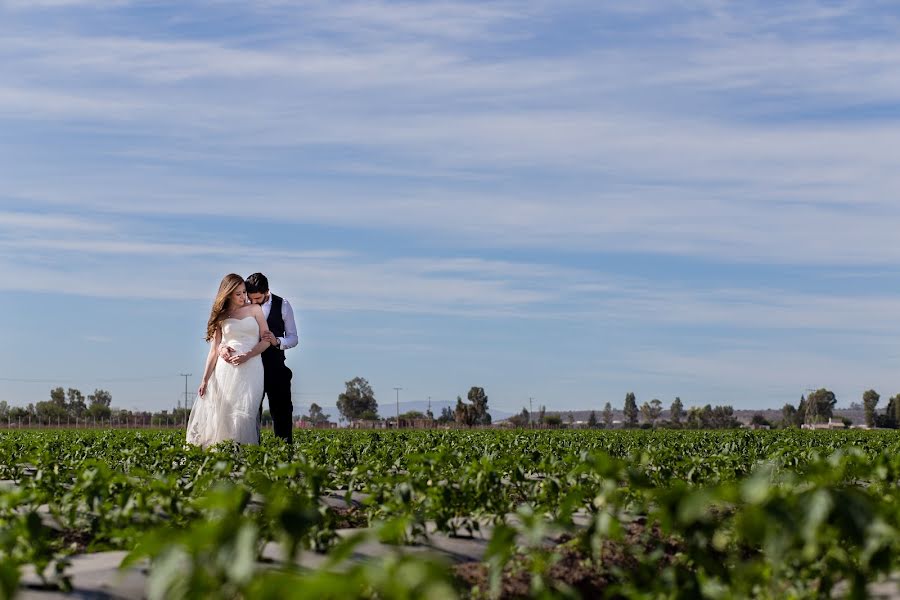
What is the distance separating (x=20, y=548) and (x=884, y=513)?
15.0 feet

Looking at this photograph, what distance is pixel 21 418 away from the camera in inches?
4943

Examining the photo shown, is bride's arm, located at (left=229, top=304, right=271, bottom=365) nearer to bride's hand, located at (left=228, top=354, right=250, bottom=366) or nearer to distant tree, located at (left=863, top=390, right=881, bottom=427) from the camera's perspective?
bride's hand, located at (left=228, top=354, right=250, bottom=366)

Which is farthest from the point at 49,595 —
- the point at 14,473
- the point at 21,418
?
the point at 21,418

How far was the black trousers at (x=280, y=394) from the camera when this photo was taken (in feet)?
52.0

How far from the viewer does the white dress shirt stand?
15.7m

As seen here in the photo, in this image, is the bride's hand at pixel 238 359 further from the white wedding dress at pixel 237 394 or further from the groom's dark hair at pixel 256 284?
the groom's dark hair at pixel 256 284

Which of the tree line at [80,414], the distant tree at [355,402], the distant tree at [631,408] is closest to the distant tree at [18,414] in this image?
the tree line at [80,414]

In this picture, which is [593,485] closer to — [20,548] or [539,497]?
[539,497]

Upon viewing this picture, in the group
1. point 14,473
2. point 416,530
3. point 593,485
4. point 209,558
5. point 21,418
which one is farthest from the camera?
point 21,418

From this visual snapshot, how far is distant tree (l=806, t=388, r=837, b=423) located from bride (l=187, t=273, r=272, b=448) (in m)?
167

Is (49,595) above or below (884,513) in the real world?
below

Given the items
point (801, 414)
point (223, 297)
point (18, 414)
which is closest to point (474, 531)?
point (223, 297)

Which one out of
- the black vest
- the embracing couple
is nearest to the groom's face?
the embracing couple

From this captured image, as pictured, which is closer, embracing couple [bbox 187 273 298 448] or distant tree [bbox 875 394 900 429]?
embracing couple [bbox 187 273 298 448]
